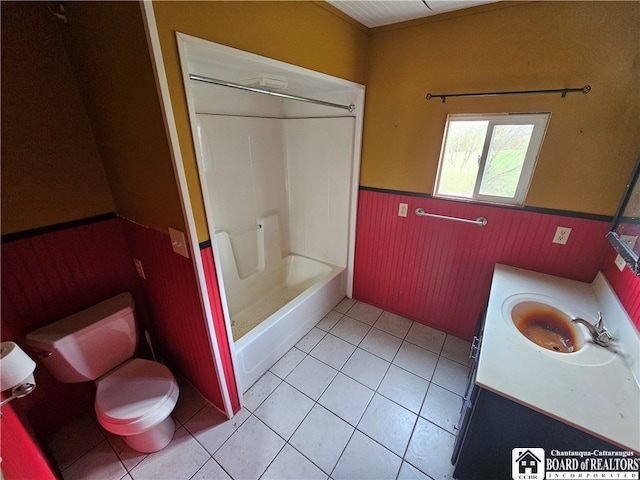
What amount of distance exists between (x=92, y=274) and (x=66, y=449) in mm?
986

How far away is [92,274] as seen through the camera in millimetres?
1460

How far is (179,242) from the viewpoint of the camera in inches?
47.3

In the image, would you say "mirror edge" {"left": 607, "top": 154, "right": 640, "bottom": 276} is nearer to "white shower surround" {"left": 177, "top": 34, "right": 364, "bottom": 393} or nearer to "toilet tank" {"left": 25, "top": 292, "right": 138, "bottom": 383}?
"white shower surround" {"left": 177, "top": 34, "right": 364, "bottom": 393}

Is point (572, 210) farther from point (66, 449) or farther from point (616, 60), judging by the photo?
point (66, 449)

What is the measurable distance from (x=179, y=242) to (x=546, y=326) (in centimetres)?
195

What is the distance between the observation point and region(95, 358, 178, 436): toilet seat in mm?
1260

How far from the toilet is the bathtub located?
0.44 meters

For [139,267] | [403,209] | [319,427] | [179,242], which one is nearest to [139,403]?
[139,267]

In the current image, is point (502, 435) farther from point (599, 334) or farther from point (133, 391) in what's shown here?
point (133, 391)

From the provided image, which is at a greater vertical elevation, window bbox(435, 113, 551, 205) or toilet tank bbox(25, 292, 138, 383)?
window bbox(435, 113, 551, 205)

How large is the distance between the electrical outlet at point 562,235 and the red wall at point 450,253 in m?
0.02

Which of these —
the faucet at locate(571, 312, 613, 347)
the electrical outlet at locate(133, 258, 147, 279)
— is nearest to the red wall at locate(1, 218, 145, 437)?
the electrical outlet at locate(133, 258, 147, 279)

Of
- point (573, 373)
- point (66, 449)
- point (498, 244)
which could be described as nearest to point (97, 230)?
point (66, 449)

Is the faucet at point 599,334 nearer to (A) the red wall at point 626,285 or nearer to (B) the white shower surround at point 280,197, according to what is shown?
(A) the red wall at point 626,285
